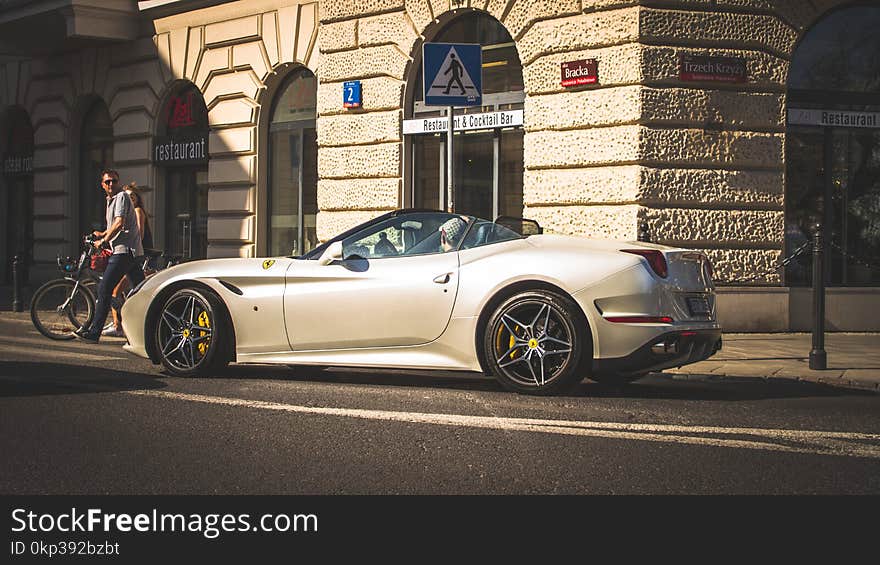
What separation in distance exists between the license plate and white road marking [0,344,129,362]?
5.21 m

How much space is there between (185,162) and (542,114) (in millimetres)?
7941

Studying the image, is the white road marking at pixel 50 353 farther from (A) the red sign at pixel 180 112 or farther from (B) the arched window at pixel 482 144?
(A) the red sign at pixel 180 112

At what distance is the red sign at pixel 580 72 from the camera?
14.0 meters

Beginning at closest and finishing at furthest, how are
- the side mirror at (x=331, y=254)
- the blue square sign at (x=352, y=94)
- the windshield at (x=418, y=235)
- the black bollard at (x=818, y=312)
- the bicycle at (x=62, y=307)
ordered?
the windshield at (x=418, y=235) < the side mirror at (x=331, y=254) < the black bollard at (x=818, y=312) < the bicycle at (x=62, y=307) < the blue square sign at (x=352, y=94)

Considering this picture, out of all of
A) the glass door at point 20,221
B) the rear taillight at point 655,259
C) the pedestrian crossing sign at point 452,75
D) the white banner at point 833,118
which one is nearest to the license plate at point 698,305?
the rear taillight at point 655,259

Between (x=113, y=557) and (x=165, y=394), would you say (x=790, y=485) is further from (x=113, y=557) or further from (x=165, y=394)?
(x=165, y=394)

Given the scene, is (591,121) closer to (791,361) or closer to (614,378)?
(791,361)

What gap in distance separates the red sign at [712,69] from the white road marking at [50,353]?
736 centimetres

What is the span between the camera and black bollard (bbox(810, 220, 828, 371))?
9.73 m

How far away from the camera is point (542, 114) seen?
14578mm

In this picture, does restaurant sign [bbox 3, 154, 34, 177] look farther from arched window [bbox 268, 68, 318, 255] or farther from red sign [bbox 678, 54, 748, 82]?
red sign [bbox 678, 54, 748, 82]

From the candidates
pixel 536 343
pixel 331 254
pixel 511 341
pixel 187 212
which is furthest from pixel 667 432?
pixel 187 212

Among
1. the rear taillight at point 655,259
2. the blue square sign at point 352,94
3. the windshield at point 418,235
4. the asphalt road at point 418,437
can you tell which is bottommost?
the asphalt road at point 418,437

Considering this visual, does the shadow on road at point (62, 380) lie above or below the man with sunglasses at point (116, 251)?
below
